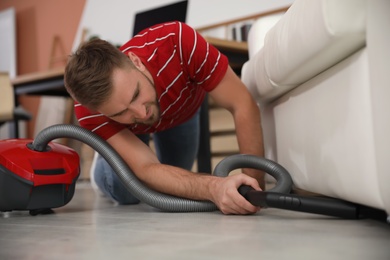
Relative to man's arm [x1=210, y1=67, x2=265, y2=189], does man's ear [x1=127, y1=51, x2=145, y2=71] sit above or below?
above

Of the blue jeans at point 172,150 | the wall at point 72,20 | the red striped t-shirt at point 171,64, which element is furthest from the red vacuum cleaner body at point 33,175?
the wall at point 72,20

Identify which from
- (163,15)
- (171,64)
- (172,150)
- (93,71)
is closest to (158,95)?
(171,64)

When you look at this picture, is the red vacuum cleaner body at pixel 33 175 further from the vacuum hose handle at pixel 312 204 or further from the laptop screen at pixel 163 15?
the laptop screen at pixel 163 15

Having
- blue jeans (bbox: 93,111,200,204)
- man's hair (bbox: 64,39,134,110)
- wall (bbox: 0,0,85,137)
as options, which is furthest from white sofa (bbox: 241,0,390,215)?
wall (bbox: 0,0,85,137)

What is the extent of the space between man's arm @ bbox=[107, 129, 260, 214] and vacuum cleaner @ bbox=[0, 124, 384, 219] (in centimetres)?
3

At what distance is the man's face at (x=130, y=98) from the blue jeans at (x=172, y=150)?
466 mm

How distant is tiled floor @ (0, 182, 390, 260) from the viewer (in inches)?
29.6

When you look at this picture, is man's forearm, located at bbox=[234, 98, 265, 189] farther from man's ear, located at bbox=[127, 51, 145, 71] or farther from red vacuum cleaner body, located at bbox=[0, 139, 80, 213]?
red vacuum cleaner body, located at bbox=[0, 139, 80, 213]

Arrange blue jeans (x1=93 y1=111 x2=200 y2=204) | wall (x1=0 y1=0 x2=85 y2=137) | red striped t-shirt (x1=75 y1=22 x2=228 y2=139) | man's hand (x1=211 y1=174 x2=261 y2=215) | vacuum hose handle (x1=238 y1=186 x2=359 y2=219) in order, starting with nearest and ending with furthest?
vacuum hose handle (x1=238 y1=186 x2=359 y2=219) < man's hand (x1=211 y1=174 x2=261 y2=215) < red striped t-shirt (x1=75 y1=22 x2=228 y2=139) < blue jeans (x1=93 y1=111 x2=200 y2=204) < wall (x1=0 y1=0 x2=85 y2=137)

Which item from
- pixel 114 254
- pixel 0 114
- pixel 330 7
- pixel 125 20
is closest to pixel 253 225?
pixel 114 254

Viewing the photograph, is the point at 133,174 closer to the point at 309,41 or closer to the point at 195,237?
the point at 195,237

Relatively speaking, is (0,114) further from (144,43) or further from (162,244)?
(162,244)

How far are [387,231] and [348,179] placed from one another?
0.39 ft

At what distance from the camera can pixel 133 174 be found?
138 cm
